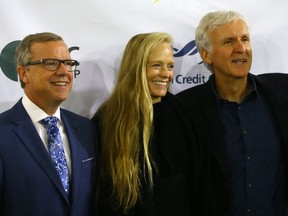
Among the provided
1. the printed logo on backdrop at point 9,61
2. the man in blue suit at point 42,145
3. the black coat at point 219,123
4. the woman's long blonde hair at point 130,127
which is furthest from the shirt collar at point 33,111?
the black coat at point 219,123

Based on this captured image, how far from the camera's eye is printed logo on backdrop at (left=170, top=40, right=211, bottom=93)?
2648mm

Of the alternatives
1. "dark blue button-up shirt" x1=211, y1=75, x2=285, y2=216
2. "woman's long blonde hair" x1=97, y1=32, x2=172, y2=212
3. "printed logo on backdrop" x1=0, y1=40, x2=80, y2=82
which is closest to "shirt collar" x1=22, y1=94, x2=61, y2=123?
"woman's long blonde hair" x1=97, y1=32, x2=172, y2=212

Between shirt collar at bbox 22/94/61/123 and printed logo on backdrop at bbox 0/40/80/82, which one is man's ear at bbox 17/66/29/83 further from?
printed logo on backdrop at bbox 0/40/80/82

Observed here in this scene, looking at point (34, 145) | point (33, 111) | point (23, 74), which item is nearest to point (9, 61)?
point (23, 74)

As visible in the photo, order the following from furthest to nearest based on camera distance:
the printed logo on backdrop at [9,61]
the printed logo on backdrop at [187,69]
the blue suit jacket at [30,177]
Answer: the printed logo on backdrop at [187,69], the printed logo on backdrop at [9,61], the blue suit jacket at [30,177]

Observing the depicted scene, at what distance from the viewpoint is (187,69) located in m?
2.67

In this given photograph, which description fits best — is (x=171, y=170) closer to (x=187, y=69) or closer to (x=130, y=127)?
(x=130, y=127)

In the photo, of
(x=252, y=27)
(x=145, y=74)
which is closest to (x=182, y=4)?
(x=252, y=27)

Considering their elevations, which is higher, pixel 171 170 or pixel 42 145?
pixel 42 145

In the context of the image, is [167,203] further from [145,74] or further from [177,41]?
[177,41]

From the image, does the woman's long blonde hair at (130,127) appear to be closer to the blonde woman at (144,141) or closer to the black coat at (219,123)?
the blonde woman at (144,141)

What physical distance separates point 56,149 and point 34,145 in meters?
0.10

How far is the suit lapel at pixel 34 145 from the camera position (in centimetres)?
180

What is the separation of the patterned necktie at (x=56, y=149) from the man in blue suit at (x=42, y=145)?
0.07ft
